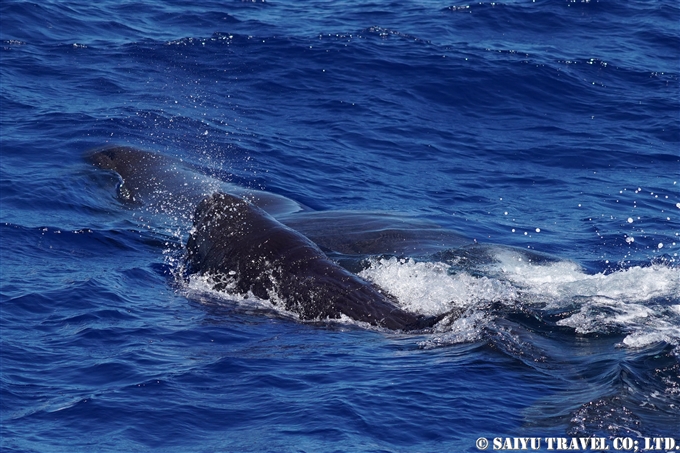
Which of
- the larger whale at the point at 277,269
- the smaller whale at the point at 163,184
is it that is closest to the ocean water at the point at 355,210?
the larger whale at the point at 277,269

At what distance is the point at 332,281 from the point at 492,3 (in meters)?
17.9

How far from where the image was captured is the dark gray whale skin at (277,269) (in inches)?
416

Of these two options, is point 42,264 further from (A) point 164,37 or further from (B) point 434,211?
(A) point 164,37

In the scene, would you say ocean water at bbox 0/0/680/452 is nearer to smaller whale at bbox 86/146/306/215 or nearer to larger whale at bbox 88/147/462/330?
larger whale at bbox 88/147/462/330

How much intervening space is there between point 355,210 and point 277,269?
12.3ft

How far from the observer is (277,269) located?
11133 mm

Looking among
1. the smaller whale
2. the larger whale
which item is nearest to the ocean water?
the larger whale

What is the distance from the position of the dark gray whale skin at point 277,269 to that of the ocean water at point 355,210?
243mm

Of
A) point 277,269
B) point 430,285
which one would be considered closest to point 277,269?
point 277,269

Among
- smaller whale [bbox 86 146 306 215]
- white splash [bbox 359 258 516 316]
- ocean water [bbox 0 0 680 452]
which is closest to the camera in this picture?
ocean water [bbox 0 0 680 452]

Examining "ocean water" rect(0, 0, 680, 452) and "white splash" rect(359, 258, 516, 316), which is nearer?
"ocean water" rect(0, 0, 680, 452)

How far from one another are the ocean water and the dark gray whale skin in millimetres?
243

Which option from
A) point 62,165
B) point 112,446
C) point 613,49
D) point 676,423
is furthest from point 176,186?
point 613,49

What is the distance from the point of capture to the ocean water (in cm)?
812
